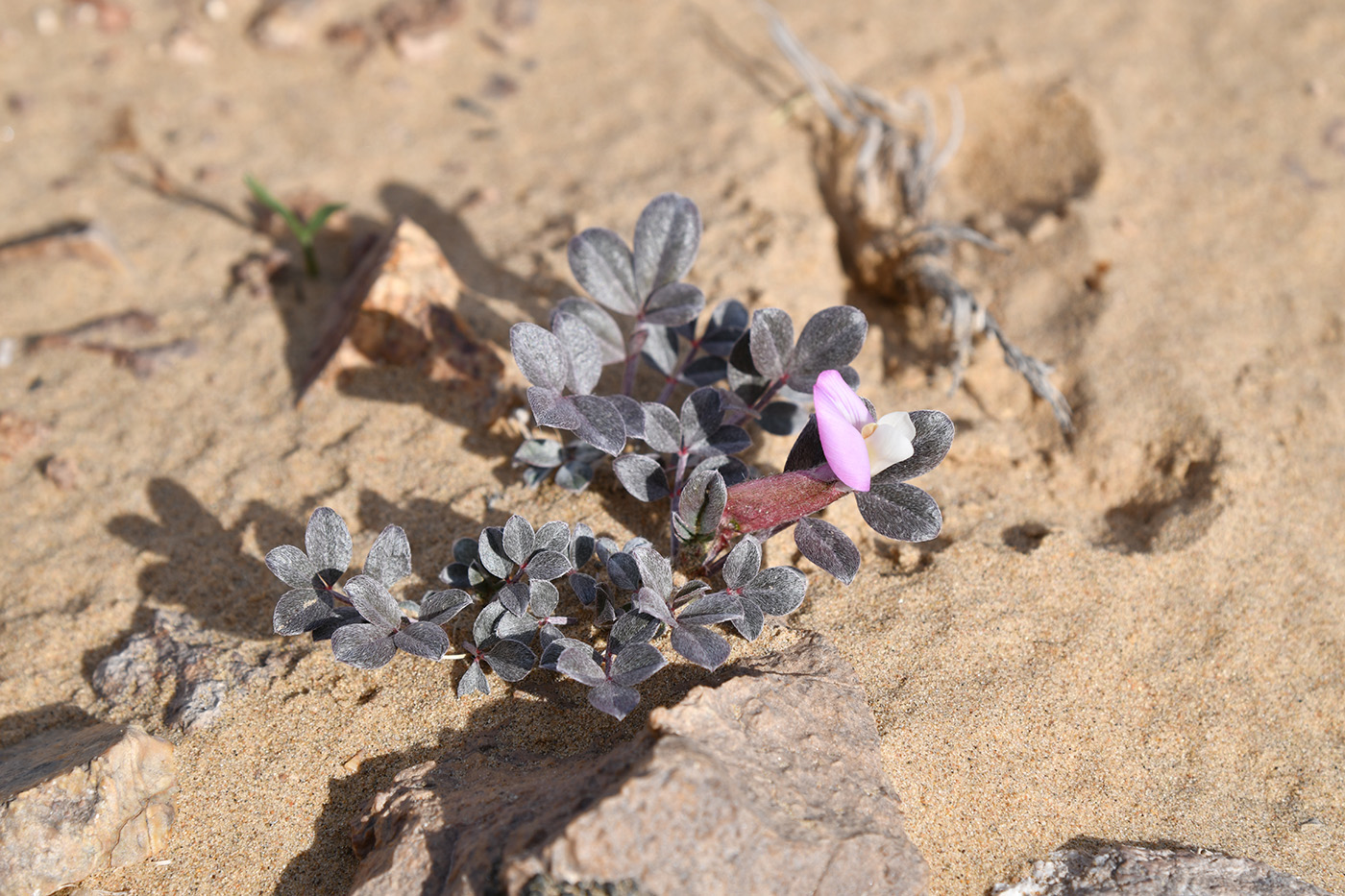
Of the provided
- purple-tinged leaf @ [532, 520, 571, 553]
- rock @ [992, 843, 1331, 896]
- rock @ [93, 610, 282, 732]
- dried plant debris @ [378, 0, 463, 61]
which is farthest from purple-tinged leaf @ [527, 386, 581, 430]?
dried plant debris @ [378, 0, 463, 61]

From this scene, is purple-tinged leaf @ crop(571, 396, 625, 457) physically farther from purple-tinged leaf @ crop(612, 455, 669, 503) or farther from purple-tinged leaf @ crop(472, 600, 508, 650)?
purple-tinged leaf @ crop(472, 600, 508, 650)

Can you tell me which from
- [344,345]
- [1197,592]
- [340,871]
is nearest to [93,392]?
[344,345]

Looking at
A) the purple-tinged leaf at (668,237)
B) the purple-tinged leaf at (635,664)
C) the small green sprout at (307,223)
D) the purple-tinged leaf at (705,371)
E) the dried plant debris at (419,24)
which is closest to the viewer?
the purple-tinged leaf at (635,664)

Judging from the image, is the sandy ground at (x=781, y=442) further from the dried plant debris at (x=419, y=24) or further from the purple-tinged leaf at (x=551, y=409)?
the purple-tinged leaf at (x=551, y=409)

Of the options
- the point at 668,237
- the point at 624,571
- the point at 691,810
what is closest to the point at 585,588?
the point at 624,571

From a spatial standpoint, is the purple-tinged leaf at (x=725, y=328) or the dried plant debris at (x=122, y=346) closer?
the purple-tinged leaf at (x=725, y=328)

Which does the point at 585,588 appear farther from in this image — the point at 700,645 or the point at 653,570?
the point at 700,645

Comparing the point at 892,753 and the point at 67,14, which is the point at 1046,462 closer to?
the point at 892,753

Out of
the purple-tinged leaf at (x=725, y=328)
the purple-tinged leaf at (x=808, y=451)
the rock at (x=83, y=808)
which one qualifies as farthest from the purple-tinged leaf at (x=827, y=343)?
the rock at (x=83, y=808)

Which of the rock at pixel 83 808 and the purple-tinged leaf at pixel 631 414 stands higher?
the purple-tinged leaf at pixel 631 414

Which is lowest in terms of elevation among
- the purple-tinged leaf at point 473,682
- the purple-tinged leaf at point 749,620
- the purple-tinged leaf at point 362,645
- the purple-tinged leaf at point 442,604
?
the purple-tinged leaf at point 473,682
